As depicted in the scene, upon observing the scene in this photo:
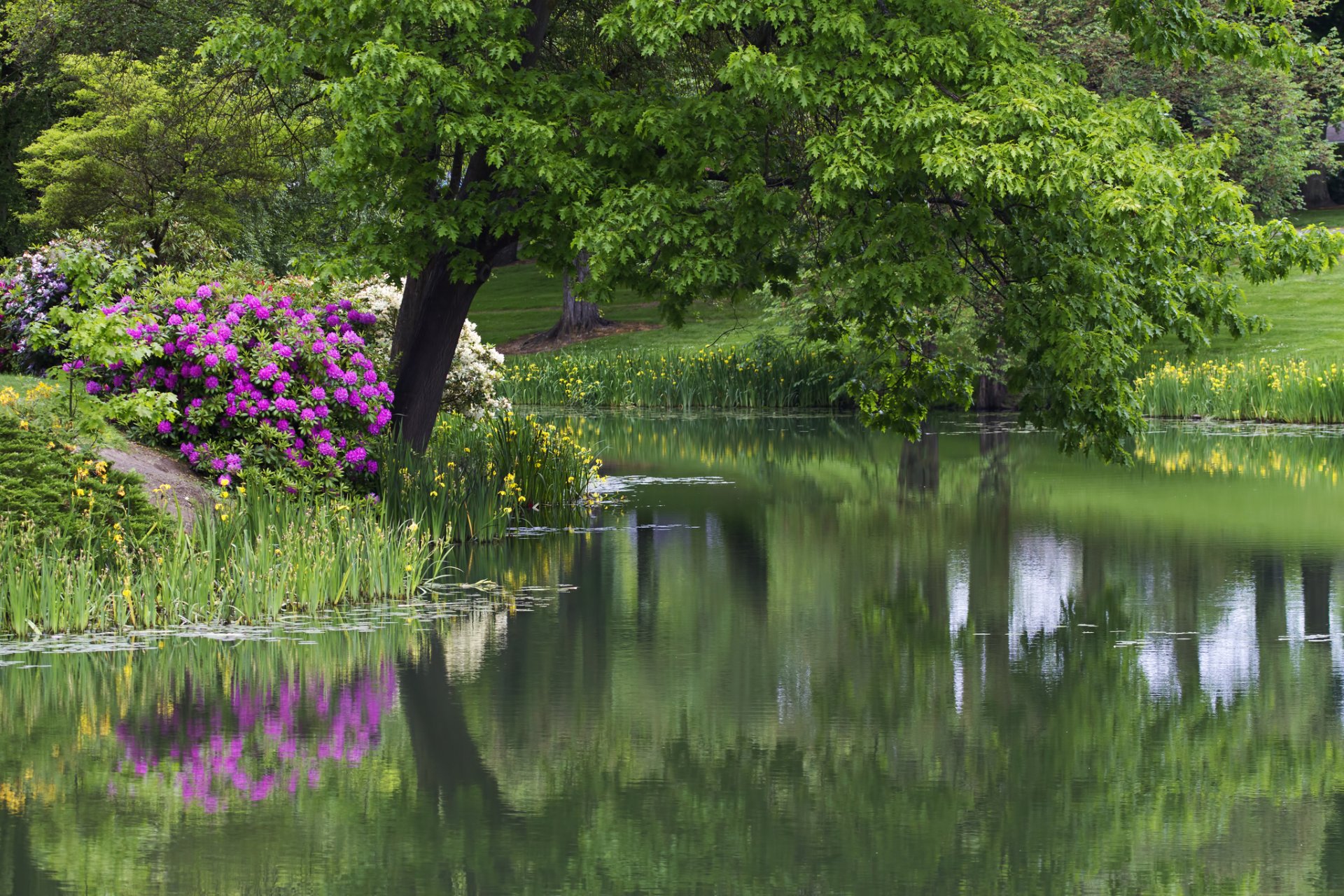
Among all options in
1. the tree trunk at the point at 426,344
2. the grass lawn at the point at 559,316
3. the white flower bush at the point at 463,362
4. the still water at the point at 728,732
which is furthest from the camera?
the grass lawn at the point at 559,316

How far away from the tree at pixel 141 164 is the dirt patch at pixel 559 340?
45.0 feet

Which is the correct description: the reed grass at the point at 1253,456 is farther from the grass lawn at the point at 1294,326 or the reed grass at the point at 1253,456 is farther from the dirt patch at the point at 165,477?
the dirt patch at the point at 165,477

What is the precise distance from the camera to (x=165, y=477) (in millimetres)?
14172

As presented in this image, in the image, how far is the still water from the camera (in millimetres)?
6652

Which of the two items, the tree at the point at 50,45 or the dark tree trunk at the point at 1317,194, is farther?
the dark tree trunk at the point at 1317,194

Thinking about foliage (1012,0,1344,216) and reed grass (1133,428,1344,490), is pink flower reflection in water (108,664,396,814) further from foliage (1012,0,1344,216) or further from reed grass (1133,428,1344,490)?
foliage (1012,0,1344,216)

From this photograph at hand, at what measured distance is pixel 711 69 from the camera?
18594 millimetres

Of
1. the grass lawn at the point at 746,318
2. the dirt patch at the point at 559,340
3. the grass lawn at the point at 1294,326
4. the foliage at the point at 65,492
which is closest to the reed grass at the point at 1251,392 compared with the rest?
the grass lawn at the point at 746,318

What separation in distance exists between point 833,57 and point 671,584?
15.8 ft

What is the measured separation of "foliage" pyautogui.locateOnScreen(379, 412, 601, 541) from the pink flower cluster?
1.76ft

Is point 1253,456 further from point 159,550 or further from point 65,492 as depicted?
point 65,492

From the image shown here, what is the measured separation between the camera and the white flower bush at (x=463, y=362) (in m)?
20.7

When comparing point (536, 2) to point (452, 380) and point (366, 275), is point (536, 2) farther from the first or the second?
point (452, 380)

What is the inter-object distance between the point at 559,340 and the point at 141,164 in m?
16.8
